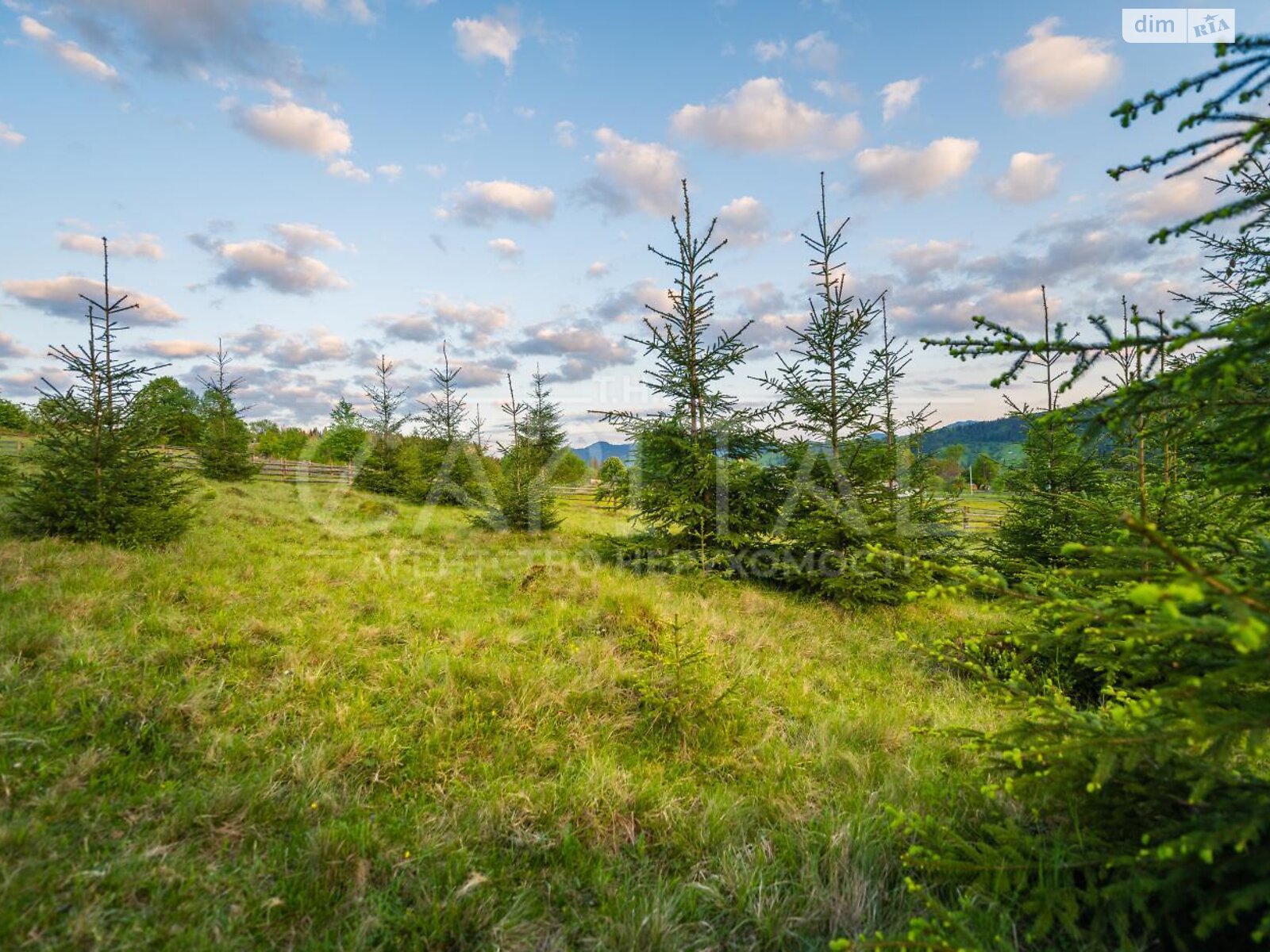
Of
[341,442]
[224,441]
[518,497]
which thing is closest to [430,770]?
[518,497]

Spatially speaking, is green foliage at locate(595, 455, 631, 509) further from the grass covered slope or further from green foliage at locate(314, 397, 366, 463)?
green foliage at locate(314, 397, 366, 463)

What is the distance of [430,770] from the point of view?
11.1 ft

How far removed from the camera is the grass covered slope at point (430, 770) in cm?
230

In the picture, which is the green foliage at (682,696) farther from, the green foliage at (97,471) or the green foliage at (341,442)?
the green foliage at (341,442)

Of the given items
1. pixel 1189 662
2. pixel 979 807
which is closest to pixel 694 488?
pixel 979 807

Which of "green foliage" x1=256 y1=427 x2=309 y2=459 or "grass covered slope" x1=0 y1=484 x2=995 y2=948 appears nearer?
"grass covered slope" x1=0 y1=484 x2=995 y2=948

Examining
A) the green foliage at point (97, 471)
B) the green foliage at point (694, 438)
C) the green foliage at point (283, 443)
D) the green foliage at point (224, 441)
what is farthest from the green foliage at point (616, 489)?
the green foliage at point (283, 443)

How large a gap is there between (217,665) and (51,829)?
2.14m

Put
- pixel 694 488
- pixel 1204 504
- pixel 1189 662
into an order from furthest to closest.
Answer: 1. pixel 694 488
2. pixel 1204 504
3. pixel 1189 662

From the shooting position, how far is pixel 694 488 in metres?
9.91

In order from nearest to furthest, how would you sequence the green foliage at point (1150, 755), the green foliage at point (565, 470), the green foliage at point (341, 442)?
the green foliage at point (1150, 755) → the green foliage at point (565, 470) → the green foliage at point (341, 442)

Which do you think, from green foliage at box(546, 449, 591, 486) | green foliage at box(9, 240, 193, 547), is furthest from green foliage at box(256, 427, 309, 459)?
green foliage at box(9, 240, 193, 547)

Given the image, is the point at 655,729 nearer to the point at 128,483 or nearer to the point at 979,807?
the point at 979,807

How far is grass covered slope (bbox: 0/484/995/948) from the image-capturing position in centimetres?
230
